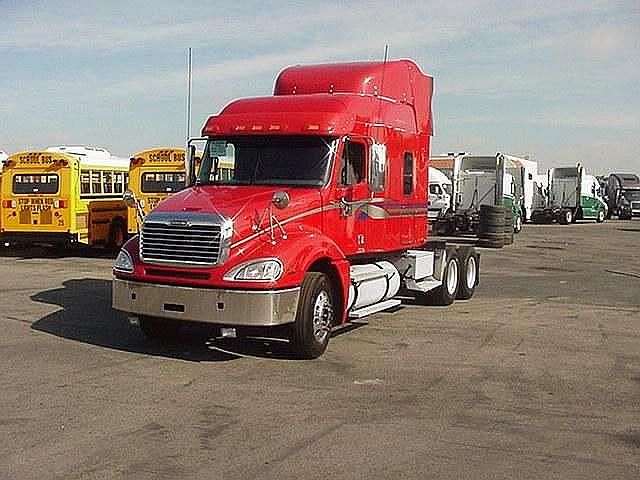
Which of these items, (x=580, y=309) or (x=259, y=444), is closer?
(x=259, y=444)

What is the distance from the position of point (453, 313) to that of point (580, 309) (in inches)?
87.5

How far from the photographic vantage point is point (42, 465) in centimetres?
589

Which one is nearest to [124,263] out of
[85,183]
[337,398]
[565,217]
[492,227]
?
[337,398]

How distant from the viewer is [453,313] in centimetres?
1338

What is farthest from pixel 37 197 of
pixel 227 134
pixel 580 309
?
pixel 580 309

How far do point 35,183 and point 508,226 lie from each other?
15408 mm

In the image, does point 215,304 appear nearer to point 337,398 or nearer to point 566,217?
point 337,398

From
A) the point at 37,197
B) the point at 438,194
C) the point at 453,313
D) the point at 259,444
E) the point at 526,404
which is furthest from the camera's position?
the point at 438,194

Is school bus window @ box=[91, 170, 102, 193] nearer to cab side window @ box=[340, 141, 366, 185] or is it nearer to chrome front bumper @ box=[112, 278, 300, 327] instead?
cab side window @ box=[340, 141, 366, 185]

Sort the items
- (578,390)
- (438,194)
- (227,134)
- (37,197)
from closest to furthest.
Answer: (578,390) < (227,134) < (37,197) < (438,194)

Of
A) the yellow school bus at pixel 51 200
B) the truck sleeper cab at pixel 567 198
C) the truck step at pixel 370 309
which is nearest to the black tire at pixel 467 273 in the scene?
the truck step at pixel 370 309

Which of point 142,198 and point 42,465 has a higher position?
point 142,198

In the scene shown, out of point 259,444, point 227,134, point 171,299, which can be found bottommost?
point 259,444

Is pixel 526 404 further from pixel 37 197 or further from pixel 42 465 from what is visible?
pixel 37 197
